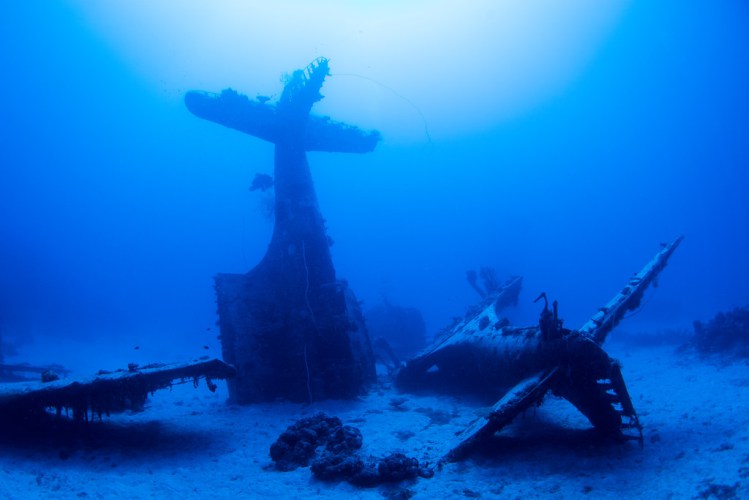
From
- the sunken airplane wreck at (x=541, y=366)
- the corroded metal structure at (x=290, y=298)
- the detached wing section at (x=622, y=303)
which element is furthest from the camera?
the corroded metal structure at (x=290, y=298)

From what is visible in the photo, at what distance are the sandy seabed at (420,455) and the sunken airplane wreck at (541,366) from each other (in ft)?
1.79

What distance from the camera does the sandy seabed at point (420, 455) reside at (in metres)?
5.58

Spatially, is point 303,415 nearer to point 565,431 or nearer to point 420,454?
point 420,454

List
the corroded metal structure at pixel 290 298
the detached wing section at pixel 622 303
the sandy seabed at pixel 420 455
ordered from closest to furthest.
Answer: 1. the sandy seabed at pixel 420 455
2. the detached wing section at pixel 622 303
3. the corroded metal structure at pixel 290 298

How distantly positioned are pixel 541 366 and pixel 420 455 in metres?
2.98

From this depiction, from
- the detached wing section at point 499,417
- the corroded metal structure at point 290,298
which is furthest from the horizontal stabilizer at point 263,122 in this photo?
the detached wing section at point 499,417

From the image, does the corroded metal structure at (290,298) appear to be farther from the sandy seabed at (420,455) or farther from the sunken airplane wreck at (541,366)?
the sunken airplane wreck at (541,366)

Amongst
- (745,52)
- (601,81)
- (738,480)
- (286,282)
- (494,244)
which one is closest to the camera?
(738,480)

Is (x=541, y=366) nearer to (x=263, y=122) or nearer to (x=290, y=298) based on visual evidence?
(x=290, y=298)

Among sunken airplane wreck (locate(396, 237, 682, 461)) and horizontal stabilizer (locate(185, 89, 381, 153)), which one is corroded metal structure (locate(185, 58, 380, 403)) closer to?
horizontal stabilizer (locate(185, 89, 381, 153))

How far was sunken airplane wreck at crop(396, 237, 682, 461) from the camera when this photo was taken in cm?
694

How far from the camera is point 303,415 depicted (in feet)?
35.6

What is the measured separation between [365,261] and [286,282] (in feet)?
562

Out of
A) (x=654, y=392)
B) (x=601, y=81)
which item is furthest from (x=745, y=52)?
(x=654, y=392)
